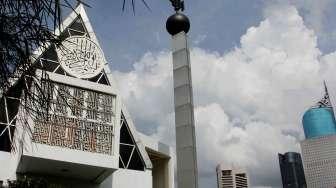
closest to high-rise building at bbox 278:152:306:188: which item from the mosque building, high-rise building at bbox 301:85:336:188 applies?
high-rise building at bbox 301:85:336:188

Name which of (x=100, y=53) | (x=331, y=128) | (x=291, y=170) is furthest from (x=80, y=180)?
(x=291, y=170)

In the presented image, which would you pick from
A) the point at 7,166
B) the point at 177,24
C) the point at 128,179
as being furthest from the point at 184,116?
the point at 7,166

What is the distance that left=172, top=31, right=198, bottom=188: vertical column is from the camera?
2306 centimetres

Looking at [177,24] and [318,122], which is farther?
[318,122]

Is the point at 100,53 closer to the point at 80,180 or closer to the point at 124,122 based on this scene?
the point at 124,122

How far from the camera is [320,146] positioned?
452 ft

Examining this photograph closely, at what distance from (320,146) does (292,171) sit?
6014 centimetres

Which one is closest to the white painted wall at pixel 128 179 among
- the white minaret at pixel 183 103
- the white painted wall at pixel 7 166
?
the white minaret at pixel 183 103

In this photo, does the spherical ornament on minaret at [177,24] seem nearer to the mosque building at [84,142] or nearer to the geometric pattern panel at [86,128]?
the mosque building at [84,142]

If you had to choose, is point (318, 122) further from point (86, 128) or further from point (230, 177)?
point (86, 128)

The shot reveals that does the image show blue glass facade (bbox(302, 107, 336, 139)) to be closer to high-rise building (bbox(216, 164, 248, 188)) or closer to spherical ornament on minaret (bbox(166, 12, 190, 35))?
high-rise building (bbox(216, 164, 248, 188))

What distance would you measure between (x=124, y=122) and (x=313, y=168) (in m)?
132

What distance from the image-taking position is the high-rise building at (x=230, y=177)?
133625 mm

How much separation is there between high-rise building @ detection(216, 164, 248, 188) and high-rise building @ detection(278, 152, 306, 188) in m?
60.5
